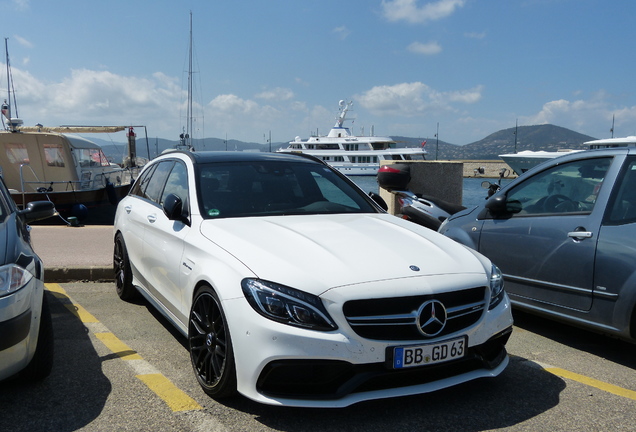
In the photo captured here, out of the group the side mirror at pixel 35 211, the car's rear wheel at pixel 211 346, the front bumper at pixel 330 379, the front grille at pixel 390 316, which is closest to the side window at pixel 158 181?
the side mirror at pixel 35 211

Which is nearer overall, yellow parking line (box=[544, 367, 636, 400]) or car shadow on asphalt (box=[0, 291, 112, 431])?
car shadow on asphalt (box=[0, 291, 112, 431])

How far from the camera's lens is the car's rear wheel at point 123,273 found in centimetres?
554

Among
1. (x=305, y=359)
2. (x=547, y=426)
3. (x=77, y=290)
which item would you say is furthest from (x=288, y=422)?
(x=77, y=290)

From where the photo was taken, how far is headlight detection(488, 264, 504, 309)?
11.3ft

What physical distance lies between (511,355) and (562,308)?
1.94ft

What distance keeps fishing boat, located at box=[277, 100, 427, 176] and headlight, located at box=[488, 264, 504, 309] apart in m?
61.0

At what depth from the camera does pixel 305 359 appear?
9.57 ft

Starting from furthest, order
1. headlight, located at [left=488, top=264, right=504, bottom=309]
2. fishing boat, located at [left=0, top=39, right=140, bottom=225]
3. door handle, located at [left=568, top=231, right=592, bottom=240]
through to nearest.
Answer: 1. fishing boat, located at [left=0, top=39, right=140, bottom=225]
2. door handle, located at [left=568, top=231, right=592, bottom=240]
3. headlight, located at [left=488, top=264, right=504, bottom=309]

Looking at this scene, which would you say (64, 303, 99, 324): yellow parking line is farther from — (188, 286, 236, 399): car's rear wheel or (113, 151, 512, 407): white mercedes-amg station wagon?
(188, 286, 236, 399): car's rear wheel

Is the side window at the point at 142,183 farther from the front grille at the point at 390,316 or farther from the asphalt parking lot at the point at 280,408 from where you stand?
the front grille at the point at 390,316

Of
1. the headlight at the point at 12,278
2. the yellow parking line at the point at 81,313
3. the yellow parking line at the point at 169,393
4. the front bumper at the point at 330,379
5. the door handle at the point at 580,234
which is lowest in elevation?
the yellow parking line at the point at 81,313

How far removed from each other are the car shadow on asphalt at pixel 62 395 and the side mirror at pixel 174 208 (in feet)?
3.71

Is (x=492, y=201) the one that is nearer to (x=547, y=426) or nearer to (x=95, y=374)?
(x=547, y=426)

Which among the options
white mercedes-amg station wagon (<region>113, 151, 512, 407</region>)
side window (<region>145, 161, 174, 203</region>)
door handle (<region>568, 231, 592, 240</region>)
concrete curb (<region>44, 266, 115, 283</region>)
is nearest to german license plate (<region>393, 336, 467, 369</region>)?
white mercedes-amg station wagon (<region>113, 151, 512, 407</region>)
